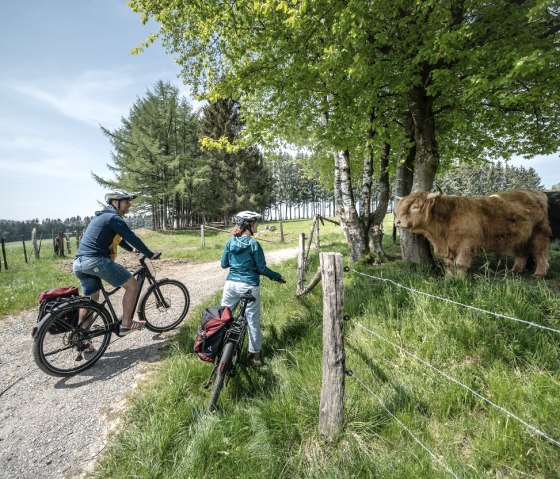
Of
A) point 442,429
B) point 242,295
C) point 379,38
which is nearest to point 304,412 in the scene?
point 442,429

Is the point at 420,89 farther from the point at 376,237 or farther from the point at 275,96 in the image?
the point at 376,237

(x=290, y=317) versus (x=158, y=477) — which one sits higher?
(x=290, y=317)

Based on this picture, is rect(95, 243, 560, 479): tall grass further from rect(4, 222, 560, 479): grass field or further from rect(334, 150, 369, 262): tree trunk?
rect(334, 150, 369, 262): tree trunk

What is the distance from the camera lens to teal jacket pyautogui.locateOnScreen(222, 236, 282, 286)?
3.85 m

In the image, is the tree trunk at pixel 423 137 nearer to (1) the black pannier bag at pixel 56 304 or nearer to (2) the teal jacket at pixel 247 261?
(2) the teal jacket at pixel 247 261

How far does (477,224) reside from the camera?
472cm

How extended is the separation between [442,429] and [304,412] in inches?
48.6

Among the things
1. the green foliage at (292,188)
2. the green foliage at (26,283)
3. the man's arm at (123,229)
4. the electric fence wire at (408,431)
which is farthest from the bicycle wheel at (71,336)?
the green foliage at (292,188)

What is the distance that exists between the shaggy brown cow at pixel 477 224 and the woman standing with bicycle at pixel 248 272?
111 inches

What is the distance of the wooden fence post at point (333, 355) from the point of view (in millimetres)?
2516

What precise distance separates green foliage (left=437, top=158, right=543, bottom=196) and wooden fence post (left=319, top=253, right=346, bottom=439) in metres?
82.7

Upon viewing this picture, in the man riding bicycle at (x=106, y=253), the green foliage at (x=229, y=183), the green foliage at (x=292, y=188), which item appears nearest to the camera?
the man riding bicycle at (x=106, y=253)

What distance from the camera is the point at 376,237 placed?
318 inches

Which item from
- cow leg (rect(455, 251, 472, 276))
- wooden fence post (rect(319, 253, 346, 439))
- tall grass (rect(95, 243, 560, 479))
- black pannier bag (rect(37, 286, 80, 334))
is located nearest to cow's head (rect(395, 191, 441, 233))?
cow leg (rect(455, 251, 472, 276))
